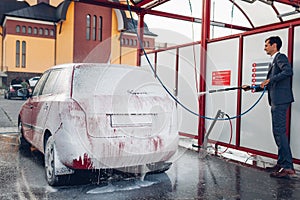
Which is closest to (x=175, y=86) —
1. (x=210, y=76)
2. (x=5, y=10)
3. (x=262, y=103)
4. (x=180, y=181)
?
(x=210, y=76)

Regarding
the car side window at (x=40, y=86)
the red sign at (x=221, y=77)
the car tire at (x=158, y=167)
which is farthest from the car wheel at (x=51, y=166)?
the red sign at (x=221, y=77)

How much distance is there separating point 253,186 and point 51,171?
8.70 ft

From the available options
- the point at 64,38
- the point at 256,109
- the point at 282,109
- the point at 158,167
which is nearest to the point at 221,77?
the point at 256,109

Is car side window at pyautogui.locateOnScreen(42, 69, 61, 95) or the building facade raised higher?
the building facade

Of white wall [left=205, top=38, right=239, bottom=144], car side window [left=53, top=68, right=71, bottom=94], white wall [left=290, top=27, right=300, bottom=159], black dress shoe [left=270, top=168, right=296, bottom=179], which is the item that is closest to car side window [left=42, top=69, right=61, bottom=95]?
car side window [left=53, top=68, right=71, bottom=94]

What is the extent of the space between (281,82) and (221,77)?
1845mm

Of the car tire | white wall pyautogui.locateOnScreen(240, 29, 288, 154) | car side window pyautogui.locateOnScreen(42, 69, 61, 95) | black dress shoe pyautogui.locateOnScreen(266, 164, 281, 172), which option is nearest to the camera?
the car tire

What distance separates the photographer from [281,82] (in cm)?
468

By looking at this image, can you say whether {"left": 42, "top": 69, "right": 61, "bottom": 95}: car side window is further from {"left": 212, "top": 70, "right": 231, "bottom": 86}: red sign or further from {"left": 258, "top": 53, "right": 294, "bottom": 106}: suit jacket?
{"left": 212, "top": 70, "right": 231, "bottom": 86}: red sign

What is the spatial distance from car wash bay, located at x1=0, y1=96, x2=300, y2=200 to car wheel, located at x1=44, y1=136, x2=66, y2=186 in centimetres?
8

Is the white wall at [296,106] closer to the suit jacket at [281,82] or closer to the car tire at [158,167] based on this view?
the suit jacket at [281,82]

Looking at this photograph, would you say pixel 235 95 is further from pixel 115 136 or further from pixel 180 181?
pixel 115 136

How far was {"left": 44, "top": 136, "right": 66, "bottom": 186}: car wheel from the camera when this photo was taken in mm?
3949

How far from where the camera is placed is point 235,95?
6121 millimetres
